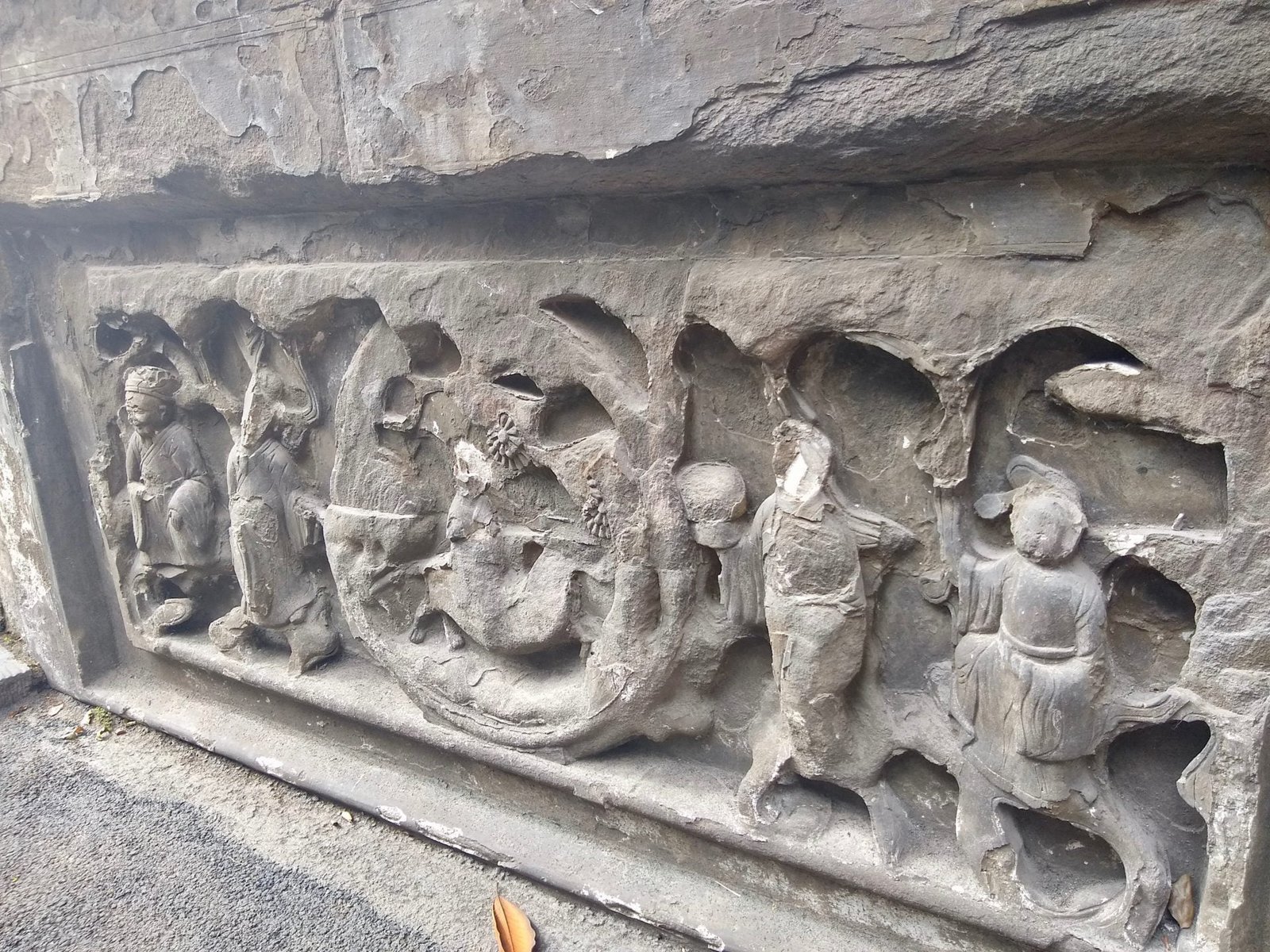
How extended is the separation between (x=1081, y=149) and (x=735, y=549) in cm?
118

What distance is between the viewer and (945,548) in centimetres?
201

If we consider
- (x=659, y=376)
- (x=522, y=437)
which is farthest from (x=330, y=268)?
(x=659, y=376)

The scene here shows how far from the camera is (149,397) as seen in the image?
3373 millimetres

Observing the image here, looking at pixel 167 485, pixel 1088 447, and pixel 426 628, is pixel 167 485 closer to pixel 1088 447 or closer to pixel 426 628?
pixel 426 628

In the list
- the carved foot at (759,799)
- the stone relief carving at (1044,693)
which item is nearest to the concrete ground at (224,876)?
the carved foot at (759,799)

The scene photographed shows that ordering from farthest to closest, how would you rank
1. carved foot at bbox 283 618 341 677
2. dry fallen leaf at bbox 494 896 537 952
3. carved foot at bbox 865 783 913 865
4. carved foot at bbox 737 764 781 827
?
carved foot at bbox 283 618 341 677 < dry fallen leaf at bbox 494 896 537 952 < carved foot at bbox 737 764 781 827 < carved foot at bbox 865 783 913 865

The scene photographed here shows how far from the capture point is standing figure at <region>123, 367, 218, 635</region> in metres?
3.39

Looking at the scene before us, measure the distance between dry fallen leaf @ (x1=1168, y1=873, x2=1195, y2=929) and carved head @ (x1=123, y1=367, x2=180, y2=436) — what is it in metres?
3.56

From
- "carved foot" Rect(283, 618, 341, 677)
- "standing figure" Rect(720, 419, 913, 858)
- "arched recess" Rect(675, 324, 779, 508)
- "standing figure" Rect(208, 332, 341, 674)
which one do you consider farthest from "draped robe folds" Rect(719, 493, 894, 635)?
"carved foot" Rect(283, 618, 341, 677)

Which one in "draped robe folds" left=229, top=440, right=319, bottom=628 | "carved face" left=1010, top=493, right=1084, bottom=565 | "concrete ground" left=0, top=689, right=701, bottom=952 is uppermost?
"carved face" left=1010, top=493, right=1084, bottom=565

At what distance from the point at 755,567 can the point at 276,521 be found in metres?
1.89

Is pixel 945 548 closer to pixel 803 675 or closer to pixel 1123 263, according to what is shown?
pixel 803 675

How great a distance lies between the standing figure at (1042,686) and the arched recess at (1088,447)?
51mm

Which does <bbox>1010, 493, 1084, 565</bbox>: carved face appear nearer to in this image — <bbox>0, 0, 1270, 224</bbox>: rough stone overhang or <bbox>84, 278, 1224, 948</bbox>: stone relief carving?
<bbox>84, 278, 1224, 948</bbox>: stone relief carving
